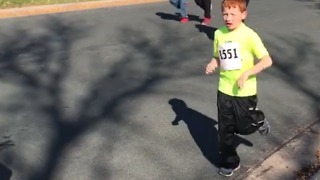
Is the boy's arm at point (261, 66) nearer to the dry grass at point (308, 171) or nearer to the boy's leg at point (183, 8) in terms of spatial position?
the dry grass at point (308, 171)

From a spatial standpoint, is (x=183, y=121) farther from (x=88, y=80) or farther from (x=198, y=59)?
(x=198, y=59)

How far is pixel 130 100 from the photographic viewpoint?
5793 millimetres

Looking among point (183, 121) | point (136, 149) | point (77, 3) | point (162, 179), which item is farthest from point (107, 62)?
point (77, 3)

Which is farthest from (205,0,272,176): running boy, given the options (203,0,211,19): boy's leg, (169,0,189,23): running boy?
(169,0,189,23): running boy

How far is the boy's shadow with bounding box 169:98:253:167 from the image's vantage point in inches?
177

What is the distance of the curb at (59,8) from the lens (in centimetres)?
1068

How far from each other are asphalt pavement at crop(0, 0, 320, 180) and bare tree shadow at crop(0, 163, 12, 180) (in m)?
0.02

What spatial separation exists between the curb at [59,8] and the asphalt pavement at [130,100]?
0.73 metres

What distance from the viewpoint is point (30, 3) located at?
454 inches

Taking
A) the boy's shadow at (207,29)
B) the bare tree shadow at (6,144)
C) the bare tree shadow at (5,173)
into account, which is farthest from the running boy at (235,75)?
the boy's shadow at (207,29)

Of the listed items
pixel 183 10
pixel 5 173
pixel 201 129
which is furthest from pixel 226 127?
pixel 183 10

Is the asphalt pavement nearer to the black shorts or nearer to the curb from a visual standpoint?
the black shorts

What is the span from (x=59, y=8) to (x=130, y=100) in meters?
6.28

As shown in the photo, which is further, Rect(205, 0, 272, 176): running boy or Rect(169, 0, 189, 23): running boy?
Rect(169, 0, 189, 23): running boy
